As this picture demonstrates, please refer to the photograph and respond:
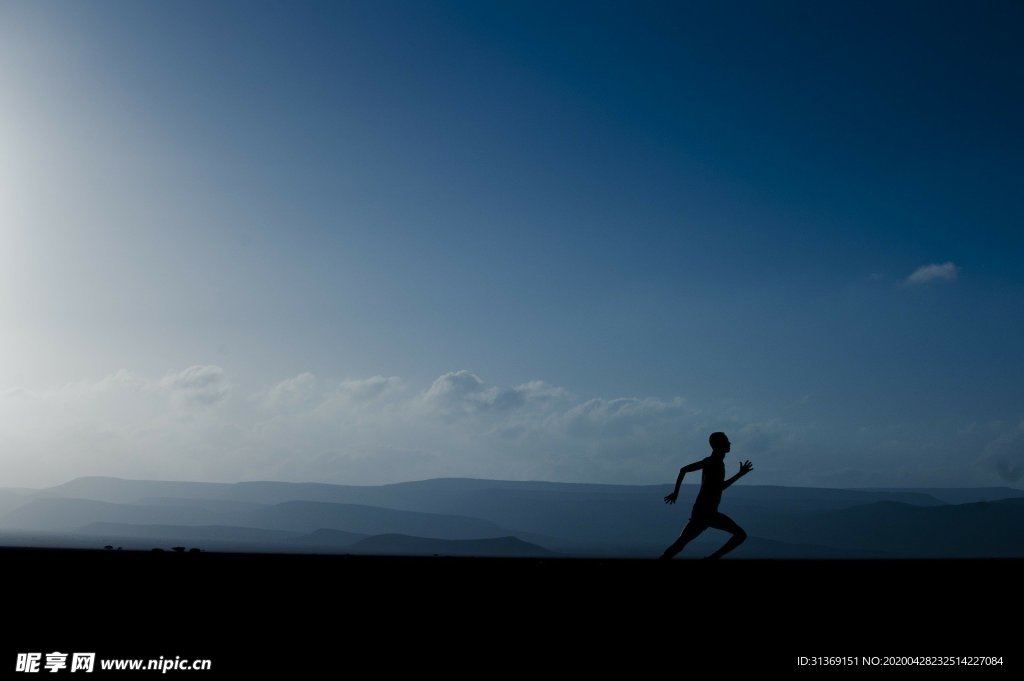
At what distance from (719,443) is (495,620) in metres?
4.66

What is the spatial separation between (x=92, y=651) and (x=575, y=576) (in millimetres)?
5501

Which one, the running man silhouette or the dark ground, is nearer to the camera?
the dark ground

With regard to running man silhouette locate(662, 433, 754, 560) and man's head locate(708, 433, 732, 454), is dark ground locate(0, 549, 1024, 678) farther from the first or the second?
man's head locate(708, 433, 732, 454)

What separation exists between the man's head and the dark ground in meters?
1.55

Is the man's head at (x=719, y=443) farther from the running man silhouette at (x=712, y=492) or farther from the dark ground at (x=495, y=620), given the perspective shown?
the dark ground at (x=495, y=620)

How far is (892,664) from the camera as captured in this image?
A: 523 cm

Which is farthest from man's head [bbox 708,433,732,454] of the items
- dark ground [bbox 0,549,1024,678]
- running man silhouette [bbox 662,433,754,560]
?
dark ground [bbox 0,549,1024,678]

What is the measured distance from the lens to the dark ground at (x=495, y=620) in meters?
5.12

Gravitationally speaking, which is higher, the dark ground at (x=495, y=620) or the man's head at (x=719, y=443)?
the man's head at (x=719, y=443)

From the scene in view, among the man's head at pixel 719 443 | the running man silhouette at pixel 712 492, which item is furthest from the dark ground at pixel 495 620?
the man's head at pixel 719 443

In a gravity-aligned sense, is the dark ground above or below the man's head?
below

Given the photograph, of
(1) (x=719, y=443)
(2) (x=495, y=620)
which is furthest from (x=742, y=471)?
(2) (x=495, y=620)

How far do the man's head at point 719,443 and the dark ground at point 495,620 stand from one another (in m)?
1.55

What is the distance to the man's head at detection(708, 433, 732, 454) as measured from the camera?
980 cm
